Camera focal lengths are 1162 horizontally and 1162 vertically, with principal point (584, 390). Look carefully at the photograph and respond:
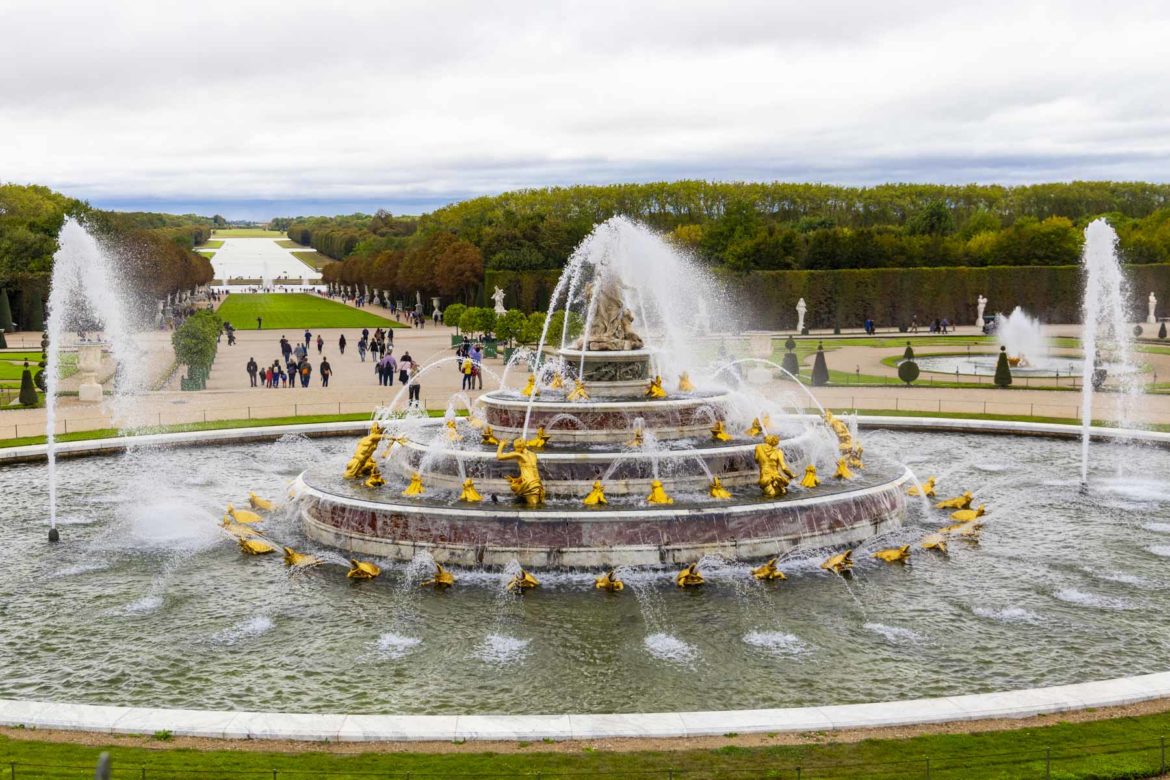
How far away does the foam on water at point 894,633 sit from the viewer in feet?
51.4

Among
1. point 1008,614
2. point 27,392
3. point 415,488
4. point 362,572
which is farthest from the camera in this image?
point 27,392

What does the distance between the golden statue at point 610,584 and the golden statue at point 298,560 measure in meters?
4.90

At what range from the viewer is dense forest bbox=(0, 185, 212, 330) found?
80.6m

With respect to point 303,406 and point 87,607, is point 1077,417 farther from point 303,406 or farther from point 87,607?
point 87,607

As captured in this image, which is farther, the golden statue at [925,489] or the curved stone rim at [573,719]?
the golden statue at [925,489]

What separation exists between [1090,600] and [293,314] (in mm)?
92657

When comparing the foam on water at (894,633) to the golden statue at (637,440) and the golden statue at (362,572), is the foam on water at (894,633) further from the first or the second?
the golden statue at (362,572)

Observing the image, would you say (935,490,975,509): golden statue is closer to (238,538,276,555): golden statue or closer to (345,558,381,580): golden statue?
(345,558,381,580): golden statue

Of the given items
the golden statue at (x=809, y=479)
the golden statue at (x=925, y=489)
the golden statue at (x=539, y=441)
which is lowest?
the golden statue at (x=925, y=489)

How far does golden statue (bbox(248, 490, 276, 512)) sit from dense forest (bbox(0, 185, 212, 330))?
2461 inches

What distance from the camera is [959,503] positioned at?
22.5 m

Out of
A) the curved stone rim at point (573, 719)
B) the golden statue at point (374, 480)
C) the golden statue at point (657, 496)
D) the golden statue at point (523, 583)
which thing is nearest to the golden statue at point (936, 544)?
the golden statue at point (657, 496)

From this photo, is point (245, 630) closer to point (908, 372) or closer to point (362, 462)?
point (362, 462)

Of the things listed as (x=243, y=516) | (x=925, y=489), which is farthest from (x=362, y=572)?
(x=925, y=489)
